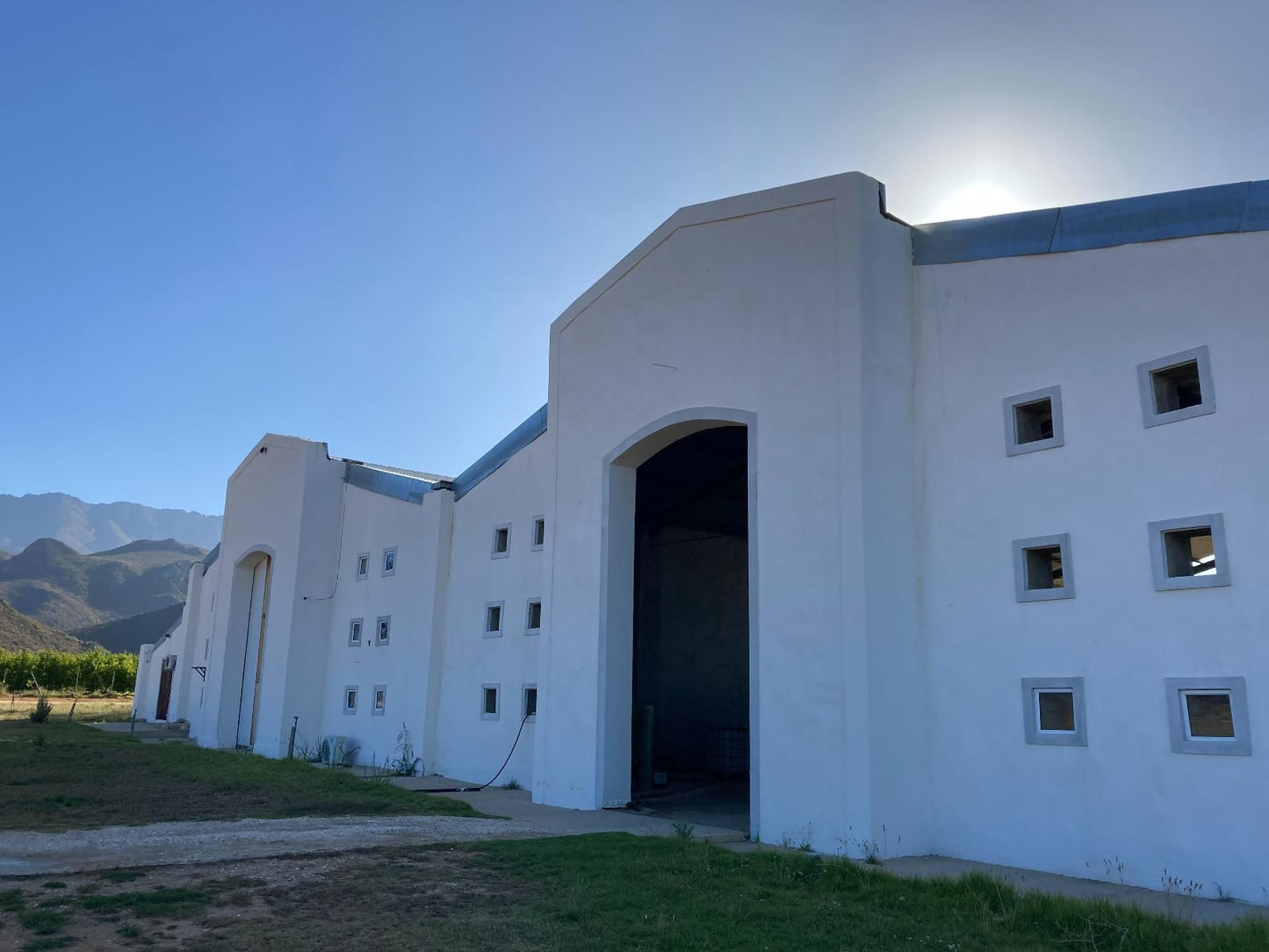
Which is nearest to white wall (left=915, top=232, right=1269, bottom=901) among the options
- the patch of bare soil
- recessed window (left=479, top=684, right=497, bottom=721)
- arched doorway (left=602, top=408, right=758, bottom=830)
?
arched doorway (left=602, top=408, right=758, bottom=830)

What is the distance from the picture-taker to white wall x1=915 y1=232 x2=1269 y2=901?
8.89 metres

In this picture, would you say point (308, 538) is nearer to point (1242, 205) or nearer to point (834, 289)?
point (834, 289)

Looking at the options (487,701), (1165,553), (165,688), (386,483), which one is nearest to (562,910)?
(1165,553)

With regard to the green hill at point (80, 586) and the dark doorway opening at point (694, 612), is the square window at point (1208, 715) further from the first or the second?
the green hill at point (80, 586)

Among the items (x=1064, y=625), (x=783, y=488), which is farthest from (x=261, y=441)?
(x=1064, y=625)

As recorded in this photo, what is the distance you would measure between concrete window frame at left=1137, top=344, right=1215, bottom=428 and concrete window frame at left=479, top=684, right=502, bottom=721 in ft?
41.1

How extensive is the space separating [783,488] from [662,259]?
15.1 feet

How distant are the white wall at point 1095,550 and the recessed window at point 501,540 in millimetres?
9582

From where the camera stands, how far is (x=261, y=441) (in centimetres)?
2922

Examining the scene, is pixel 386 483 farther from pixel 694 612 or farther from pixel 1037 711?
pixel 1037 711

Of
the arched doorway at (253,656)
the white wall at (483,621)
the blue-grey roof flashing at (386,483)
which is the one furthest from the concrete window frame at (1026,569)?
the arched doorway at (253,656)

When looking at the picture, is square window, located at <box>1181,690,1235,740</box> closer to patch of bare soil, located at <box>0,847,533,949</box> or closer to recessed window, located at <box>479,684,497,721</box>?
patch of bare soil, located at <box>0,847,533,949</box>

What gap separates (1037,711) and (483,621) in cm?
1156

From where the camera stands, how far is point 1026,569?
10672mm
